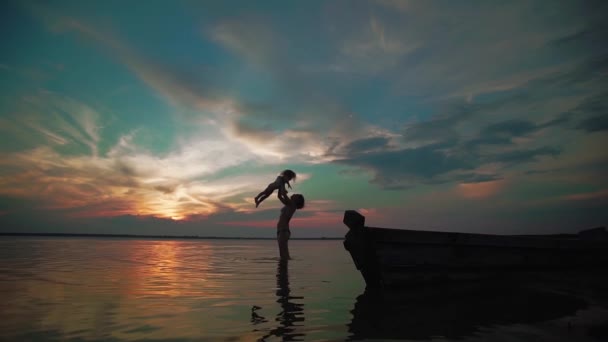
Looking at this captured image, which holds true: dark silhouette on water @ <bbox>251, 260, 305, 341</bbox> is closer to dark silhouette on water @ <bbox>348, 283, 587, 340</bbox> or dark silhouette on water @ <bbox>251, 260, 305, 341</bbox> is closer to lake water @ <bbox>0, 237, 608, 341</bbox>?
lake water @ <bbox>0, 237, 608, 341</bbox>

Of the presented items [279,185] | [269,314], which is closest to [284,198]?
[279,185]

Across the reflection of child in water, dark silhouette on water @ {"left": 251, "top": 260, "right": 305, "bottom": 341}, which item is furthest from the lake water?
the reflection of child in water

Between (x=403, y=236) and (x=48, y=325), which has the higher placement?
(x=403, y=236)

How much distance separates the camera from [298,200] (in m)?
12.2

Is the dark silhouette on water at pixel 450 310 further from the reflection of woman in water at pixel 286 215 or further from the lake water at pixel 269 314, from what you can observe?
the reflection of woman in water at pixel 286 215

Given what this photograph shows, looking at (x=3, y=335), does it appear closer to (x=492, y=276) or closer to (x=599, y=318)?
(x=599, y=318)

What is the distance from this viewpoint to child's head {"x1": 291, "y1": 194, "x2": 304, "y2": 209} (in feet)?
39.8

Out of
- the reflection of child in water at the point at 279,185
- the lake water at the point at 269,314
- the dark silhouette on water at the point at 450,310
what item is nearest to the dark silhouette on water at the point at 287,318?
the lake water at the point at 269,314

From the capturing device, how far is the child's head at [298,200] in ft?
39.8

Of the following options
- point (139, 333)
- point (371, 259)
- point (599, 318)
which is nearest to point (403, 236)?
point (371, 259)

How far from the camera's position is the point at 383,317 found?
13.3ft

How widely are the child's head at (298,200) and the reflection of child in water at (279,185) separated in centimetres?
72

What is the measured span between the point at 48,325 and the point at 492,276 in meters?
7.22

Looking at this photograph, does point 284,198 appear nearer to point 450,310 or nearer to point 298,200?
point 298,200
